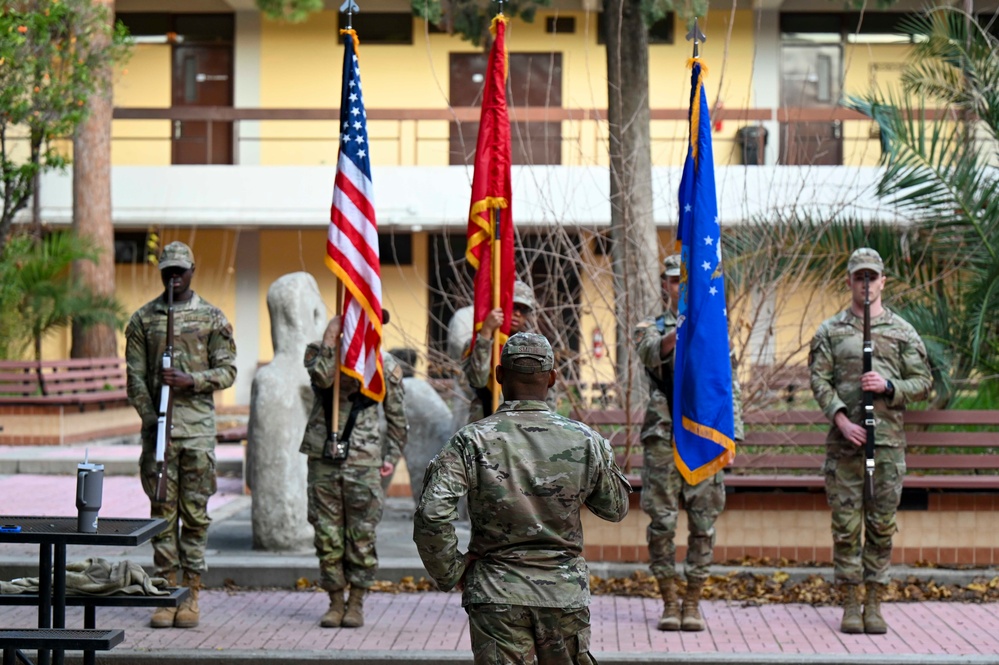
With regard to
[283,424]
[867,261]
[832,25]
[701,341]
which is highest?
[832,25]

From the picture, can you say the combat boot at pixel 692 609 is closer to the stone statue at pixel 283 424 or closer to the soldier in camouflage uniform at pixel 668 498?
the soldier in camouflage uniform at pixel 668 498

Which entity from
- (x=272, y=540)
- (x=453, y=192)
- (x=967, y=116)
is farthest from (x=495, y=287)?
(x=453, y=192)

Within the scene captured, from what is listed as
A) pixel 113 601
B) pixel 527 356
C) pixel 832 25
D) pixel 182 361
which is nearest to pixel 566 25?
pixel 832 25

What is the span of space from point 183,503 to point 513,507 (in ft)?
14.3

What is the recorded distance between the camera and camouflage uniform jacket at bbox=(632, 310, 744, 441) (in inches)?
345

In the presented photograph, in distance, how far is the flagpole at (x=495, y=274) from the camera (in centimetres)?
856

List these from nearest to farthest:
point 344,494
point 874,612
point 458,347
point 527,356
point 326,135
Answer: point 527,356
point 874,612
point 344,494
point 458,347
point 326,135

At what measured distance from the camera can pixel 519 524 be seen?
16.1 ft

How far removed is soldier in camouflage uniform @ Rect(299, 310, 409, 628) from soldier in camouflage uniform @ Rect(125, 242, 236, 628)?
2.12ft

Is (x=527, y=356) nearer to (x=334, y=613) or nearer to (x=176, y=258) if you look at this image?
(x=334, y=613)

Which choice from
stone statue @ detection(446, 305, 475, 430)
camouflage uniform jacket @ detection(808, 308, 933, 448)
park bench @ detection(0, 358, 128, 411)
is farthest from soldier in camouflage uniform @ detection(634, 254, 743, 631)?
park bench @ detection(0, 358, 128, 411)

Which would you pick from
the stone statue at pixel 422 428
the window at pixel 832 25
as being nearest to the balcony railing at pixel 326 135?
the window at pixel 832 25

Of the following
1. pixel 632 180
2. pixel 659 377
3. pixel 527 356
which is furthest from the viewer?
pixel 632 180

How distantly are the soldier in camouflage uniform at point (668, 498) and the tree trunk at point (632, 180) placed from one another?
2723mm
